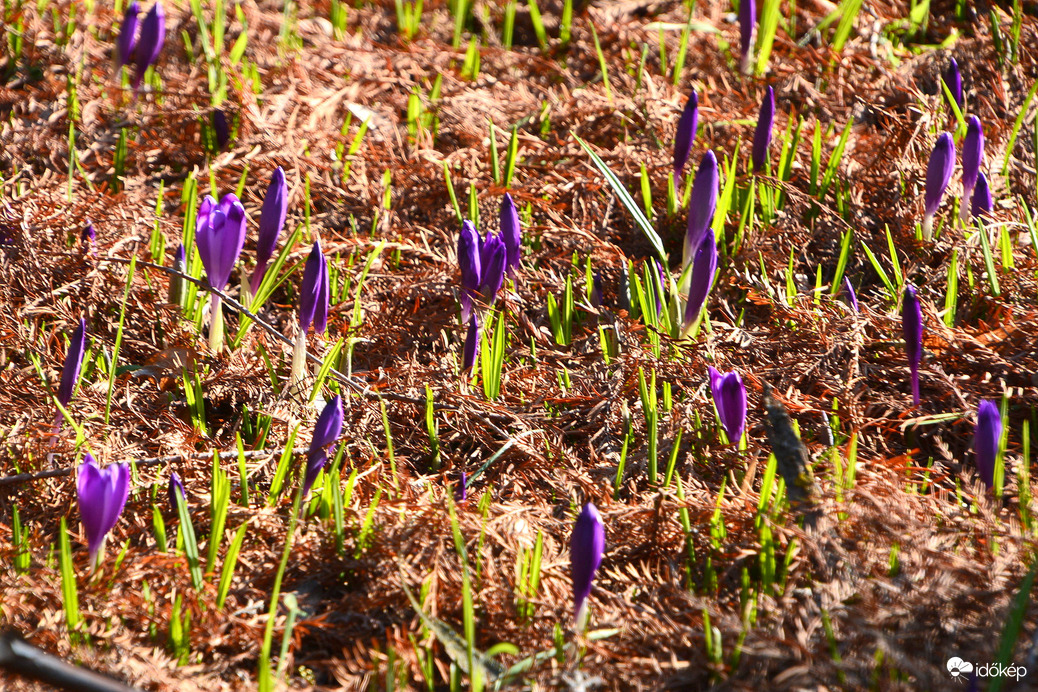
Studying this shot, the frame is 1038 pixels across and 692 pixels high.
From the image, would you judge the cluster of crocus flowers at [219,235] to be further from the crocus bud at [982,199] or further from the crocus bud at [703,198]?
the crocus bud at [982,199]


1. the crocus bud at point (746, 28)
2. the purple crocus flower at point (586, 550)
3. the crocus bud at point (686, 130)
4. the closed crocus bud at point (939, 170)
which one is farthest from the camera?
the crocus bud at point (746, 28)

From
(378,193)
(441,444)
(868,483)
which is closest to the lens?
(868,483)

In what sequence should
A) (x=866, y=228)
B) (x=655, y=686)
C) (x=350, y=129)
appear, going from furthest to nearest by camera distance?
(x=350, y=129)
(x=866, y=228)
(x=655, y=686)

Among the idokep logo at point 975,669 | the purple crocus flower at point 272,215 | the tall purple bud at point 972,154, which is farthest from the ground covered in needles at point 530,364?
the purple crocus flower at point 272,215

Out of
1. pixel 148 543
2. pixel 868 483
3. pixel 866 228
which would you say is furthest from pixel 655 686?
pixel 866 228

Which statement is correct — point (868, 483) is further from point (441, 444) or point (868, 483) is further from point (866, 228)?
point (866, 228)

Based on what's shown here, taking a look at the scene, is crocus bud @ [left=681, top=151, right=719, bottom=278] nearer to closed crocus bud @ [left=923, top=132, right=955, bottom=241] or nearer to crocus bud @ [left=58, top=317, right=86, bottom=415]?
Answer: closed crocus bud @ [left=923, top=132, right=955, bottom=241]
